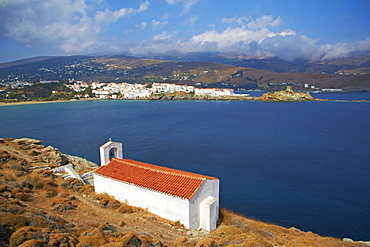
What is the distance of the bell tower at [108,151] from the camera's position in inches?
420

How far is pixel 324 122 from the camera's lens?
112ft

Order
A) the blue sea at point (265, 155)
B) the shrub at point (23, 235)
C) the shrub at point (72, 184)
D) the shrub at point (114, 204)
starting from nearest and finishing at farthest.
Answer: the shrub at point (23, 235)
the shrub at point (114, 204)
the shrub at point (72, 184)
the blue sea at point (265, 155)

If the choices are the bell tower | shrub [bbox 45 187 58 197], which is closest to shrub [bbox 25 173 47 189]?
shrub [bbox 45 187 58 197]

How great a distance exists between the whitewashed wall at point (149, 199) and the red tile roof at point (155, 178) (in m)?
0.16

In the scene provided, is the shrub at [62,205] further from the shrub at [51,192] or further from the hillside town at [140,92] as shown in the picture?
the hillside town at [140,92]

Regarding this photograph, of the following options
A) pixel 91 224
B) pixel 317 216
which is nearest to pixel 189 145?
pixel 317 216

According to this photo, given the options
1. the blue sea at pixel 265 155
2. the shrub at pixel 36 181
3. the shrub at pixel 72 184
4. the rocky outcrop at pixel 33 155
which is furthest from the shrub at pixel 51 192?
the blue sea at pixel 265 155

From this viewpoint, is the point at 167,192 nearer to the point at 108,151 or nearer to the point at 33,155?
the point at 108,151

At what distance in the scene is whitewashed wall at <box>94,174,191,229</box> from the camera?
749cm

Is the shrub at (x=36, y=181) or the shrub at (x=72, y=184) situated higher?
the shrub at (x=36, y=181)

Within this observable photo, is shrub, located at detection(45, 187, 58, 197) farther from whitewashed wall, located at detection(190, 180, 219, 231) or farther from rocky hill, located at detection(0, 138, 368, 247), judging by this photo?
whitewashed wall, located at detection(190, 180, 219, 231)

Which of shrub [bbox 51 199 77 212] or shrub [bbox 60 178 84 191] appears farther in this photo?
shrub [bbox 60 178 84 191]

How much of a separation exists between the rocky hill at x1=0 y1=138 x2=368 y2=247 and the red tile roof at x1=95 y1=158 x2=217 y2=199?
845mm

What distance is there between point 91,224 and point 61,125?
29.0 m
